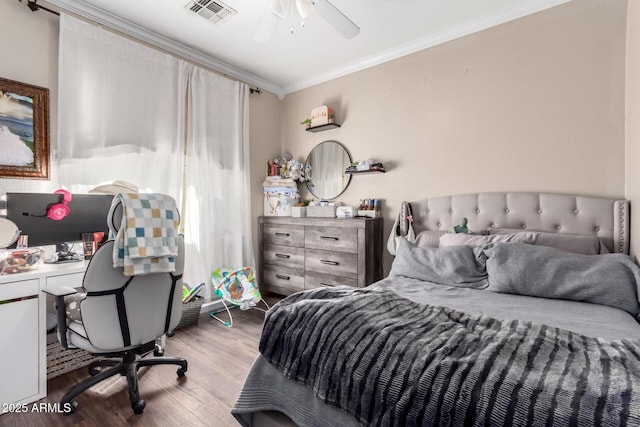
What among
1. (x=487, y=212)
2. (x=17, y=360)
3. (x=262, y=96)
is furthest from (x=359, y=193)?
(x=17, y=360)

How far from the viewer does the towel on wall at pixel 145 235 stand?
165cm

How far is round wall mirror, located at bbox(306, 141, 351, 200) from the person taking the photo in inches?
144

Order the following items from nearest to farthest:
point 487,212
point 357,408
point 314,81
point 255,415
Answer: point 357,408 < point 255,415 < point 487,212 < point 314,81

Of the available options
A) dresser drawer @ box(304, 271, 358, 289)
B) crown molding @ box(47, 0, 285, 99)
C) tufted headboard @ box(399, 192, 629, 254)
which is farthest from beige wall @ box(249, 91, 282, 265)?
tufted headboard @ box(399, 192, 629, 254)

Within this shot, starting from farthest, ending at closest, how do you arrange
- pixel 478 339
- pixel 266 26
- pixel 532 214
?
pixel 532 214, pixel 266 26, pixel 478 339

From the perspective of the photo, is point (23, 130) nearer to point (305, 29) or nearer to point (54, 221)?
point (54, 221)

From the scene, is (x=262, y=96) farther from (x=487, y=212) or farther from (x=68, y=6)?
(x=487, y=212)

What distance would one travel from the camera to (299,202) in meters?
3.98

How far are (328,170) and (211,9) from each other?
1933mm

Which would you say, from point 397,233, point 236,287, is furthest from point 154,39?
point 397,233

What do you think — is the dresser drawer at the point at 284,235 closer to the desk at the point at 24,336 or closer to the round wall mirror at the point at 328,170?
the round wall mirror at the point at 328,170

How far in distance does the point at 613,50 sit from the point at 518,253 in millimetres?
1656

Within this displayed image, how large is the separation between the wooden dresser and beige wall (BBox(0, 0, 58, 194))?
2093 millimetres

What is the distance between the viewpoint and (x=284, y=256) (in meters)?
3.67
